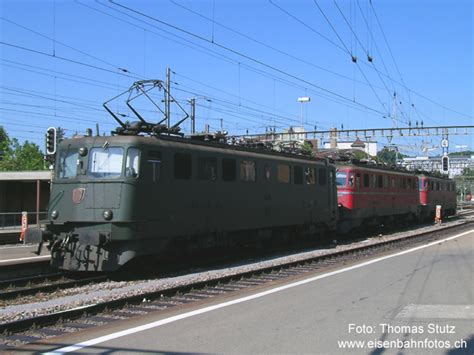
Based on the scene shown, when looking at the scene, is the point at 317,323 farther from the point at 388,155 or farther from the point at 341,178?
the point at 388,155

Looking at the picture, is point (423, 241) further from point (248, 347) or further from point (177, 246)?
point (248, 347)

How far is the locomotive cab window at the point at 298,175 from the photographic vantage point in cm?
1844

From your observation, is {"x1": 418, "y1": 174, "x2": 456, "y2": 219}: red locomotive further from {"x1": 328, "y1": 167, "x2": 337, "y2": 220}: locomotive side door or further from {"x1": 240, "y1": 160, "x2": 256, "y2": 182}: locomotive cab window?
{"x1": 240, "y1": 160, "x2": 256, "y2": 182}: locomotive cab window

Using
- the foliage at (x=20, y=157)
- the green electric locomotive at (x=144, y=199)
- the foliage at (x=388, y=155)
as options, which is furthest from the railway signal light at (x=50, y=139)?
the foliage at (x=20, y=157)

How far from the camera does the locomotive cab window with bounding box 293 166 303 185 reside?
18.4m

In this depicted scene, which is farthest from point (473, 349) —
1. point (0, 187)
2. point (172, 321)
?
point (0, 187)

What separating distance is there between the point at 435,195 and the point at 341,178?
17262 mm

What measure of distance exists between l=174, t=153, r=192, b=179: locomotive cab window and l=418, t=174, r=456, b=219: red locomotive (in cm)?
2502

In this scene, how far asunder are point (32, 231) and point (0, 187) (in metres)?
28.7

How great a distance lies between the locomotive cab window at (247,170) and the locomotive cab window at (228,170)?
361 millimetres

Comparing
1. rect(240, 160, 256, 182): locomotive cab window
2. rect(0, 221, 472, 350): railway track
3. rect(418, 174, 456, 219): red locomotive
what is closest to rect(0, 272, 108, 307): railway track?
rect(0, 221, 472, 350): railway track

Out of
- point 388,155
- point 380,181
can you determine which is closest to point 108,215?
point 380,181

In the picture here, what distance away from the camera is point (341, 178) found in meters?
23.8

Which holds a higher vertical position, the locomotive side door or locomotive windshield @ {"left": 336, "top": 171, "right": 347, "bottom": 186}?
locomotive windshield @ {"left": 336, "top": 171, "right": 347, "bottom": 186}
